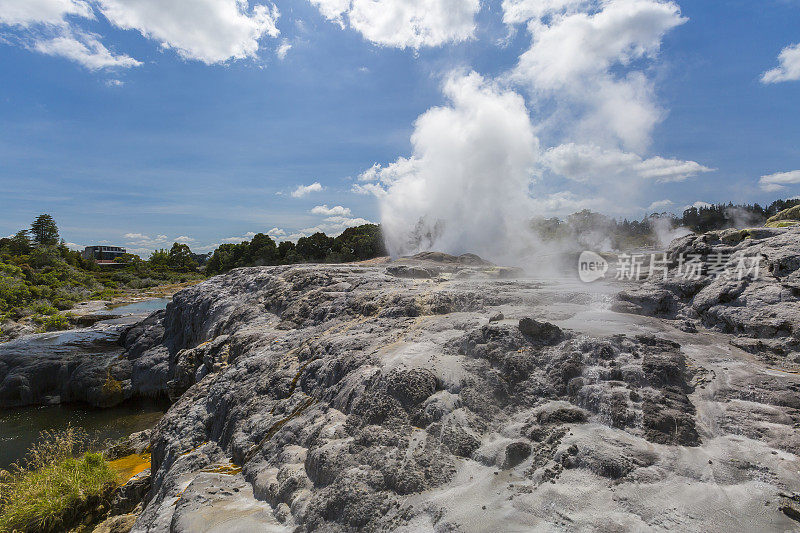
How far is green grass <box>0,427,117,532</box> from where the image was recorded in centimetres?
830

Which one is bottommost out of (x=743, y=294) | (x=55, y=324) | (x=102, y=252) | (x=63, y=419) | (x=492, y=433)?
(x=63, y=419)

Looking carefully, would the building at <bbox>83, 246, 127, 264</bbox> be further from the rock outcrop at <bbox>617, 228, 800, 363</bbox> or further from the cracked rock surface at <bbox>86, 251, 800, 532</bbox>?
the rock outcrop at <bbox>617, 228, 800, 363</bbox>

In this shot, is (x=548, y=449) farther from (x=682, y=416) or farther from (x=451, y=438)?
(x=682, y=416)

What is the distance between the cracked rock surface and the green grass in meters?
1.82

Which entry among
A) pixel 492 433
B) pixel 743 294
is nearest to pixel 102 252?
pixel 492 433

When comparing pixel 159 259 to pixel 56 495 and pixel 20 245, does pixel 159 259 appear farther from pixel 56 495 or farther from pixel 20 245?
pixel 56 495

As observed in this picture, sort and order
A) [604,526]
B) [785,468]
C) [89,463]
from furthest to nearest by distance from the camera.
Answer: [89,463] < [785,468] < [604,526]

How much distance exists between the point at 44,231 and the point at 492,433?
98.7 m

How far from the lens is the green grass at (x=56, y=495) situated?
27.2 feet

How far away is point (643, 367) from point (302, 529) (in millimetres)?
5590

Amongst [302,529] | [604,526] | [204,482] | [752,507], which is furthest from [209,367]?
[752,507]

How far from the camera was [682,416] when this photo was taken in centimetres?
503

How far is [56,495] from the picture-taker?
886 cm

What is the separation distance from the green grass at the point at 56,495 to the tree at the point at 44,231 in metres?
85.3
